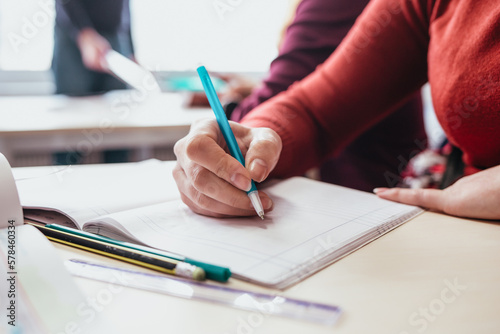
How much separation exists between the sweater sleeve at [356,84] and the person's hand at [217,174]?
20cm

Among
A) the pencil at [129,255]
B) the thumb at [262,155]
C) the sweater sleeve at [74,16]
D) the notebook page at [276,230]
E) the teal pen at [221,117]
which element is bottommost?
the notebook page at [276,230]

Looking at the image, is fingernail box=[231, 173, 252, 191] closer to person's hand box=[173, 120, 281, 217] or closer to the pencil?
person's hand box=[173, 120, 281, 217]

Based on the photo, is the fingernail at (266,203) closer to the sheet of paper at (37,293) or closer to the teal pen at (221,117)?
the teal pen at (221,117)

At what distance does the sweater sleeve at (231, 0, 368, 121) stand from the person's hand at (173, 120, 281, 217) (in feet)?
1.88

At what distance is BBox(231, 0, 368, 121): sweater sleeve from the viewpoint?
3.52 ft

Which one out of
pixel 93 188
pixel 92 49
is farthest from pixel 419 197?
pixel 92 49

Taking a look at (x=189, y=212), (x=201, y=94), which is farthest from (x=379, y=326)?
(x=201, y=94)

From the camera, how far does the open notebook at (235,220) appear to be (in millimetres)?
383

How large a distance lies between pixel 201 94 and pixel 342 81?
38.3 inches

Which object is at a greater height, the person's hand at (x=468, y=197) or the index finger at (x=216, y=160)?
the index finger at (x=216, y=160)

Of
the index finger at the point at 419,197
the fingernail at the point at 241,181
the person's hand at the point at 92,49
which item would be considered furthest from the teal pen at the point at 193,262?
the person's hand at the point at 92,49

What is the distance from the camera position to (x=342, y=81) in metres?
0.75

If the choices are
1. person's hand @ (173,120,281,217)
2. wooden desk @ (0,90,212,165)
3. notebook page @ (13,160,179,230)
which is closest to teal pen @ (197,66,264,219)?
person's hand @ (173,120,281,217)

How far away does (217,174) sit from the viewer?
469 millimetres
